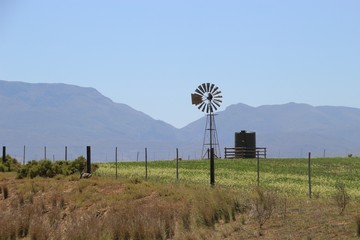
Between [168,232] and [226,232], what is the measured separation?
2287 millimetres

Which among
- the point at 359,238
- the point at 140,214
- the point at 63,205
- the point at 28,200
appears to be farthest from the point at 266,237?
the point at 28,200

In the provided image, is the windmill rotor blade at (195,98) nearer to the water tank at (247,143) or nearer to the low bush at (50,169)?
the water tank at (247,143)

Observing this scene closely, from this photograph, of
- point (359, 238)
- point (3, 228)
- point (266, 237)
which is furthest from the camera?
point (3, 228)

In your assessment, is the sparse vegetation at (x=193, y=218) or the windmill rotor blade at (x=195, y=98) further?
the windmill rotor blade at (x=195, y=98)

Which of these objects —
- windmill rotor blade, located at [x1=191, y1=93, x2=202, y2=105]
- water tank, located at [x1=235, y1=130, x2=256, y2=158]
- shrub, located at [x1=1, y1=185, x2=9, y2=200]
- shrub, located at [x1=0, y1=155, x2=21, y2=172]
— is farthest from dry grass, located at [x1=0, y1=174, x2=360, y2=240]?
water tank, located at [x1=235, y1=130, x2=256, y2=158]

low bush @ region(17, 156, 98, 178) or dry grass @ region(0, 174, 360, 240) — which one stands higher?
low bush @ region(17, 156, 98, 178)

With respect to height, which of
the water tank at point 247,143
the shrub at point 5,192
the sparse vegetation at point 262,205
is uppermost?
the water tank at point 247,143

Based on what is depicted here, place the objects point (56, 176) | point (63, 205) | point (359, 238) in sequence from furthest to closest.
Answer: point (56, 176) → point (63, 205) → point (359, 238)

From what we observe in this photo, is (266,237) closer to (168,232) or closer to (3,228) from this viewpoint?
(168,232)

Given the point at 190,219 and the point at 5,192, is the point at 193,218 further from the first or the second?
the point at 5,192

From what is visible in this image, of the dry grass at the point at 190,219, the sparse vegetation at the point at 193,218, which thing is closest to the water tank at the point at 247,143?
the sparse vegetation at the point at 193,218

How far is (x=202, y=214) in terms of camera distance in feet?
68.3

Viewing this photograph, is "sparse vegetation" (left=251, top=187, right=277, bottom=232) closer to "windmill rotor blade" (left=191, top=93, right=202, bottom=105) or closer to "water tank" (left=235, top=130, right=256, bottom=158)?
"windmill rotor blade" (left=191, top=93, right=202, bottom=105)

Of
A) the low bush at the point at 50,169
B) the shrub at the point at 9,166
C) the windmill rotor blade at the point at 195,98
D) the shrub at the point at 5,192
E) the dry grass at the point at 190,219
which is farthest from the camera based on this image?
the windmill rotor blade at the point at 195,98
